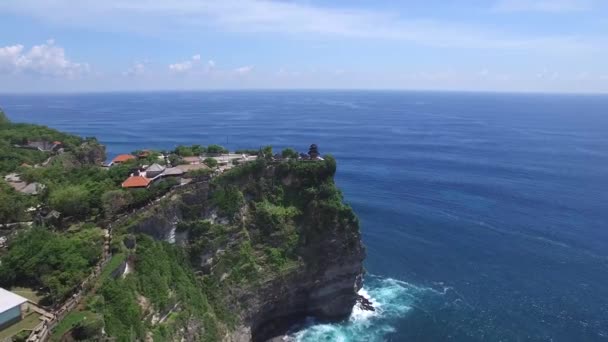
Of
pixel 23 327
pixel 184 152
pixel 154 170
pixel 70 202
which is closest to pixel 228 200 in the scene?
pixel 154 170

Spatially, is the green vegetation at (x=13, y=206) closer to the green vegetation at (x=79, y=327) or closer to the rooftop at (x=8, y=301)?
the rooftop at (x=8, y=301)

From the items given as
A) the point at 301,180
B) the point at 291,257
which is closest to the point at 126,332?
the point at 291,257

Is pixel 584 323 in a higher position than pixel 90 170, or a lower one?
lower

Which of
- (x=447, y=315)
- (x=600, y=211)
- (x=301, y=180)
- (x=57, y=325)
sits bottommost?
(x=447, y=315)

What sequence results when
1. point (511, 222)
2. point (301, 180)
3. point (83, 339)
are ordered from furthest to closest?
point (511, 222) → point (301, 180) → point (83, 339)

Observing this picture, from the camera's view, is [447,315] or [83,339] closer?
[83,339]

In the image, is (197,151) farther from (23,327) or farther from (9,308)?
(23,327)

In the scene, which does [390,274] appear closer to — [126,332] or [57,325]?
[126,332]
